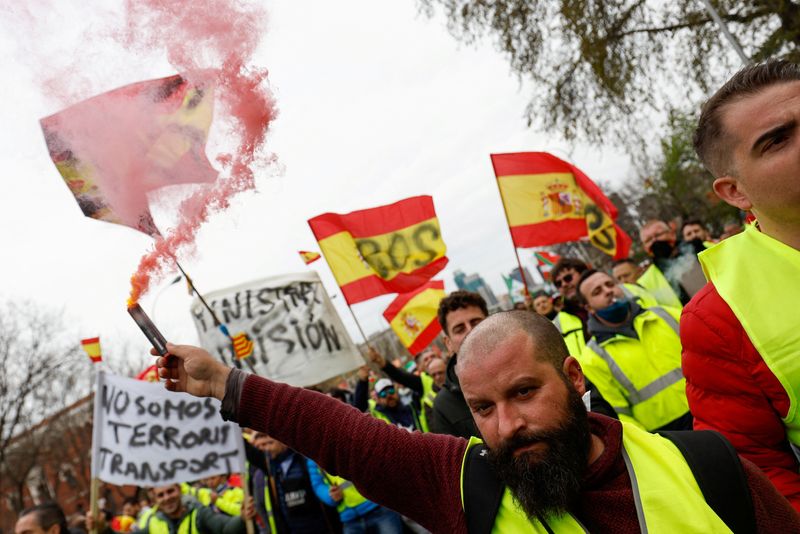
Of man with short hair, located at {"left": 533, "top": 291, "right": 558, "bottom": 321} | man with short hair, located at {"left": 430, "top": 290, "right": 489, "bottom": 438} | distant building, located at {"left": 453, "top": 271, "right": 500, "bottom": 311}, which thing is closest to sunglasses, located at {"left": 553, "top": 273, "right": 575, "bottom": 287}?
man with short hair, located at {"left": 533, "top": 291, "right": 558, "bottom": 321}

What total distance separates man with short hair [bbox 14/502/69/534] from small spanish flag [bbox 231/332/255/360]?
188 cm

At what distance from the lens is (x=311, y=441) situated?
182 cm

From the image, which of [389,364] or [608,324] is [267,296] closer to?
[389,364]

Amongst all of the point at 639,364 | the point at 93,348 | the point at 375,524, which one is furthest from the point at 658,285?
the point at 93,348

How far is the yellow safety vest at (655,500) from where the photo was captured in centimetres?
152

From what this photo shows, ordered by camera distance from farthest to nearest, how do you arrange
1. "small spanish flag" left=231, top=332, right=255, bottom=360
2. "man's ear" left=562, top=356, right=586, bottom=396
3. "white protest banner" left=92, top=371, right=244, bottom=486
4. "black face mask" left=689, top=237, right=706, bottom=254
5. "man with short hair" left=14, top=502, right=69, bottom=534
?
"black face mask" left=689, top=237, right=706, bottom=254, "small spanish flag" left=231, top=332, right=255, bottom=360, "white protest banner" left=92, top=371, right=244, bottom=486, "man with short hair" left=14, top=502, right=69, bottom=534, "man's ear" left=562, top=356, right=586, bottom=396

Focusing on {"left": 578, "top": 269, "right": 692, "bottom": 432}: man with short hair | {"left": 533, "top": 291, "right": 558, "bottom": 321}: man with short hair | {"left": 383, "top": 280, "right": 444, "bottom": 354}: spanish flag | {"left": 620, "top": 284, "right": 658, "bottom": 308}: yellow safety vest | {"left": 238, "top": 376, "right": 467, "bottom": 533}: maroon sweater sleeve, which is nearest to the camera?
{"left": 238, "top": 376, "right": 467, "bottom": 533}: maroon sweater sleeve

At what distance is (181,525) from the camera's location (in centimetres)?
559

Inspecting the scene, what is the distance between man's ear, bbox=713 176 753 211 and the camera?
1949 mm

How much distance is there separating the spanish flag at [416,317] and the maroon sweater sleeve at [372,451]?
7.50 meters

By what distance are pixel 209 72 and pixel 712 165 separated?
2.15 meters

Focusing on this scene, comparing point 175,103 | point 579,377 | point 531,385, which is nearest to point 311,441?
point 531,385

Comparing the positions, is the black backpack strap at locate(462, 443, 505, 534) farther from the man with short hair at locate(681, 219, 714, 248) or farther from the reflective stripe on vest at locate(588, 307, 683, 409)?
the man with short hair at locate(681, 219, 714, 248)

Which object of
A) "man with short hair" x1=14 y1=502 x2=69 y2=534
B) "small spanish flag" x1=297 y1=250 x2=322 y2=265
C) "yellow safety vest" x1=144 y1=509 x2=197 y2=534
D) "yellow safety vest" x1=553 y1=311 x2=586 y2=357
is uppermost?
"small spanish flag" x1=297 y1=250 x2=322 y2=265
